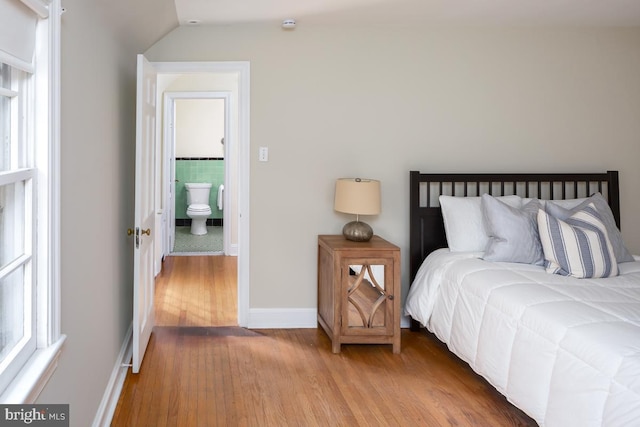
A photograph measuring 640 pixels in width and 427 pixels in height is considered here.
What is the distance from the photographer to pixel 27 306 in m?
1.68

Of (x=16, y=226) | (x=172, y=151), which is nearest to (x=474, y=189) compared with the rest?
(x=16, y=226)

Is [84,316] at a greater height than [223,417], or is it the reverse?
[84,316]

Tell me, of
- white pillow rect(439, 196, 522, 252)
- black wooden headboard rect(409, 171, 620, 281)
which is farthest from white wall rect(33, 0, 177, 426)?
white pillow rect(439, 196, 522, 252)

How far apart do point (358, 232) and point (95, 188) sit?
1.88m

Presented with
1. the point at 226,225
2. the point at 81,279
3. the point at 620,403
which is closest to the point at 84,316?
the point at 81,279

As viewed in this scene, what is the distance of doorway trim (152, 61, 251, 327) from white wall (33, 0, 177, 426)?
0.43 m

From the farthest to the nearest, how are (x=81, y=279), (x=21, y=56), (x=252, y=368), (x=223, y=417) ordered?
(x=252, y=368) < (x=223, y=417) < (x=81, y=279) < (x=21, y=56)

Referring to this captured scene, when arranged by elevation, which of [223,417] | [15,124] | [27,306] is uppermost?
[15,124]

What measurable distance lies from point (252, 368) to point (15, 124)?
2.20 metres

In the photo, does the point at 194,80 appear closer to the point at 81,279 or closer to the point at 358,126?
the point at 358,126

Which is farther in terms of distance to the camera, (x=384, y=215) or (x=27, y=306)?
(x=384, y=215)

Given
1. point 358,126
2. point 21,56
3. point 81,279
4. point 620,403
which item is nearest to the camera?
point 21,56

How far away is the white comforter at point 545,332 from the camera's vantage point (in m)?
2.03

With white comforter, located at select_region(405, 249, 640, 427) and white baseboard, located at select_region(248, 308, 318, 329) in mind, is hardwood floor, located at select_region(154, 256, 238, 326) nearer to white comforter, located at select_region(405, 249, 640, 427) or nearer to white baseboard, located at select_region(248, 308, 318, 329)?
white baseboard, located at select_region(248, 308, 318, 329)
